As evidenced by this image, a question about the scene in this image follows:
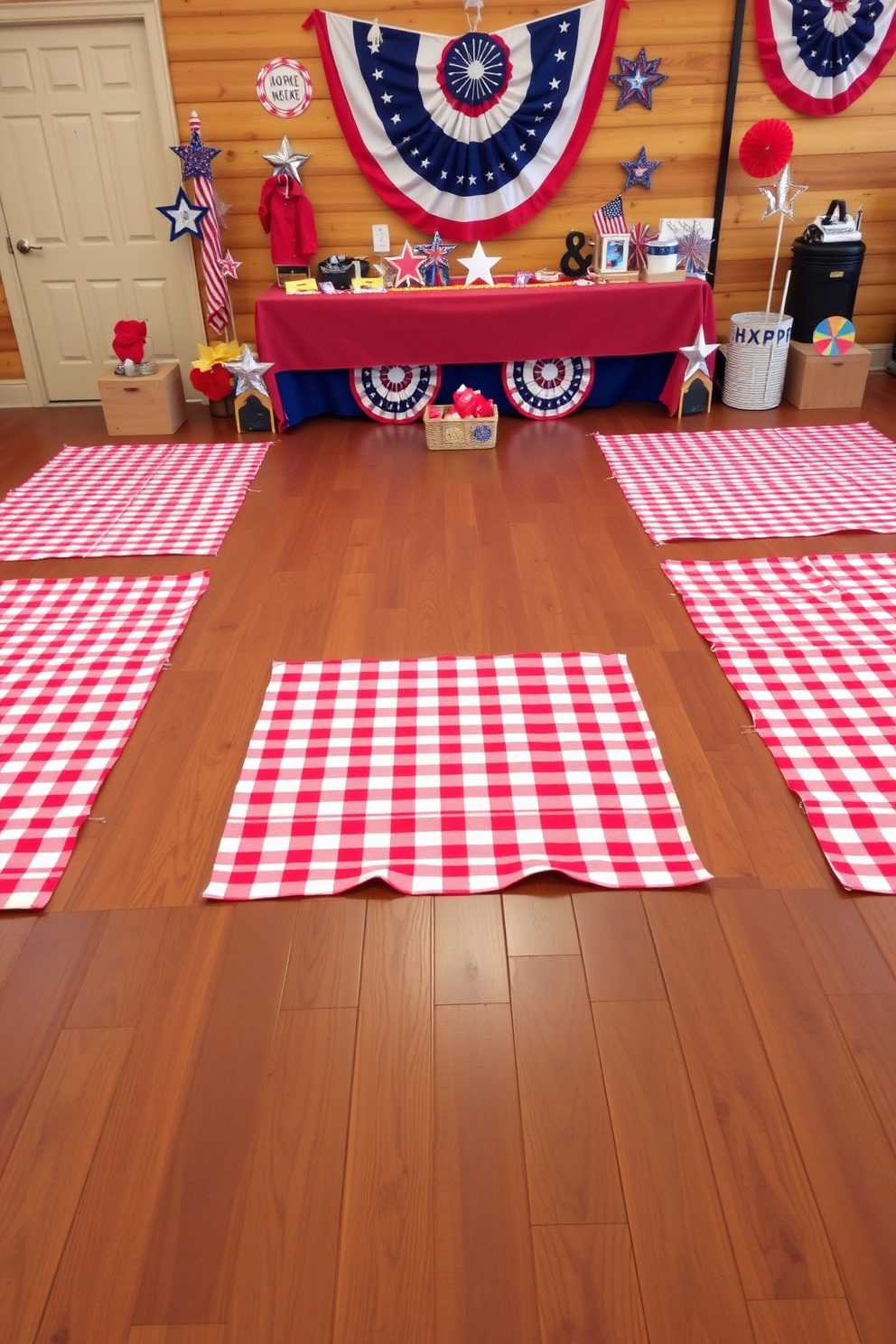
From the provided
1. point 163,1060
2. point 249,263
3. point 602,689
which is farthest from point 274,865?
point 249,263

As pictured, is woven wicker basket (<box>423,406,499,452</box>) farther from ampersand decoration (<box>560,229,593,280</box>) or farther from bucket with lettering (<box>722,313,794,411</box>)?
bucket with lettering (<box>722,313,794,411</box>)

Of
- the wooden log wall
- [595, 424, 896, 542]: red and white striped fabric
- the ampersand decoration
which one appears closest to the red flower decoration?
the wooden log wall

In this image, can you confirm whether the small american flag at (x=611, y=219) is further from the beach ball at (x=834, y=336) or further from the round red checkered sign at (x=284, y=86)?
the round red checkered sign at (x=284, y=86)

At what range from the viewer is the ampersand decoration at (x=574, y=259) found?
4.90 m

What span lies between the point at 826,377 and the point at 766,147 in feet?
3.53

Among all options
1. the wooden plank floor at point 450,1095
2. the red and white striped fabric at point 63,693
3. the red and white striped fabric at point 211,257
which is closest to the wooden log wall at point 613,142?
the red and white striped fabric at point 211,257

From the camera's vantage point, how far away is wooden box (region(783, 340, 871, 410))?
4.81 meters

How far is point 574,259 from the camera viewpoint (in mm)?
4953

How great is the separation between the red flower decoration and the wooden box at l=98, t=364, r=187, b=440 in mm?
137

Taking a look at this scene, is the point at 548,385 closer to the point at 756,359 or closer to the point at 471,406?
the point at 471,406

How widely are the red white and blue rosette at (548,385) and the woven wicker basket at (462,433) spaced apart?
405 millimetres

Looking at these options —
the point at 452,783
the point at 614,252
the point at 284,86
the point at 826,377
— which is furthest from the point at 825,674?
the point at 284,86

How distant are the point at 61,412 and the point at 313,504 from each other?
7.31 ft

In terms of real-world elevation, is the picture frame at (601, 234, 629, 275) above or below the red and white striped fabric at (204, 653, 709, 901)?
above
